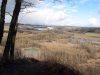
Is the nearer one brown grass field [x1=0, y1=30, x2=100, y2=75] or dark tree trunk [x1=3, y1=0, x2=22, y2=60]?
dark tree trunk [x1=3, y1=0, x2=22, y2=60]

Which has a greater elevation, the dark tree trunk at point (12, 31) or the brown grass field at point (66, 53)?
the dark tree trunk at point (12, 31)

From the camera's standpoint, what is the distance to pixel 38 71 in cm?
1627

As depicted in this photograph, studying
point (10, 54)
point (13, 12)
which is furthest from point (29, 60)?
point (13, 12)

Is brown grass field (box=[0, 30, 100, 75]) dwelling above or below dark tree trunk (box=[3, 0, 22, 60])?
below

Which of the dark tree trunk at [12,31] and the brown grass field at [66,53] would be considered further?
the brown grass field at [66,53]

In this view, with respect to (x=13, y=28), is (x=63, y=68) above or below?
below

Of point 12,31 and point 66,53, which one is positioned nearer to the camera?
point 12,31

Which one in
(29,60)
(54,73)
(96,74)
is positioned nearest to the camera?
(54,73)

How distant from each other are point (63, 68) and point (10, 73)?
2.25 meters

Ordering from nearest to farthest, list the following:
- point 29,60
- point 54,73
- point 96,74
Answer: point 54,73, point 96,74, point 29,60

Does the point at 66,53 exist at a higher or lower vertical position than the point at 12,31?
lower

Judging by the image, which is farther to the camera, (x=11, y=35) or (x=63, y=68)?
(x=11, y=35)

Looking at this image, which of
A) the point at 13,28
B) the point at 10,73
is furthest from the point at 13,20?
the point at 10,73

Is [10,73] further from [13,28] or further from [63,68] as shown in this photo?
Answer: [13,28]
